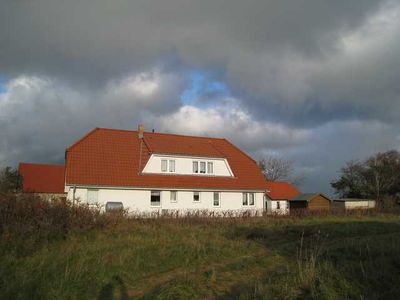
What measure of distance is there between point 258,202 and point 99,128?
17128 millimetres

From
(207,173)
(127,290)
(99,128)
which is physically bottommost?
(127,290)

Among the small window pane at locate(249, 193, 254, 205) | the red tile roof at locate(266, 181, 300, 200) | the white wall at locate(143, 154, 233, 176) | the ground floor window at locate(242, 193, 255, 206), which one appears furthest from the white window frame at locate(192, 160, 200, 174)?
the red tile roof at locate(266, 181, 300, 200)

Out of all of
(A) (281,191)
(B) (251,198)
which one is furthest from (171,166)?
(A) (281,191)

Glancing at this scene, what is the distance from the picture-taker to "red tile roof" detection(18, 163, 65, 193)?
41500 mm

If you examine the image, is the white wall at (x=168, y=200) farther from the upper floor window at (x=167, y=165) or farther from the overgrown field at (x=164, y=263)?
the overgrown field at (x=164, y=263)

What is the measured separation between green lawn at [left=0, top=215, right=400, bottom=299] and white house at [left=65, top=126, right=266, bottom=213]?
19.7 metres

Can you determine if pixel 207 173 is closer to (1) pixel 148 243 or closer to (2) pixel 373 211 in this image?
(2) pixel 373 211

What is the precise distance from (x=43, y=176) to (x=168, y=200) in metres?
15.5

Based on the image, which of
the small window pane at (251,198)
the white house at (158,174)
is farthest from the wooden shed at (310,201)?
the small window pane at (251,198)

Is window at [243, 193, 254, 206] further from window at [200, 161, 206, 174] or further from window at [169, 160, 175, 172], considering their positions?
window at [169, 160, 175, 172]

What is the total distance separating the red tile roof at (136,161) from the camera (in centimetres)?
3433

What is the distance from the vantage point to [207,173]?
3956cm

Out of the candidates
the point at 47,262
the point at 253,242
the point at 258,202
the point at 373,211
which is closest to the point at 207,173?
the point at 258,202

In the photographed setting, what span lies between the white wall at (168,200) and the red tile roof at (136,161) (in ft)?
2.32
